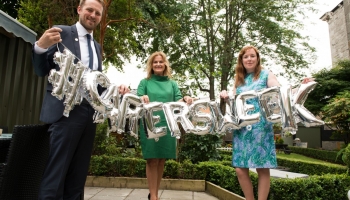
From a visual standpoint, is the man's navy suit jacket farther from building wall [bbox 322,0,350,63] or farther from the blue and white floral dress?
building wall [bbox 322,0,350,63]

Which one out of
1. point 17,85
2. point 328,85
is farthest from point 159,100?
point 328,85

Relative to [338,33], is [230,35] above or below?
below

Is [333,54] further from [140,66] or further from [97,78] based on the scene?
[97,78]

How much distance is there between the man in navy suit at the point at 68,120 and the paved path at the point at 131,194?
194 centimetres

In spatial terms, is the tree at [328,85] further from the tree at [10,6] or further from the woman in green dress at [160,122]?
the woman in green dress at [160,122]

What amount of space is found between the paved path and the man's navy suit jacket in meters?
2.18

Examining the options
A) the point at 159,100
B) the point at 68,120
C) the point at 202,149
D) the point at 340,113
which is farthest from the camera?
the point at 340,113

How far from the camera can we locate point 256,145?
204 cm

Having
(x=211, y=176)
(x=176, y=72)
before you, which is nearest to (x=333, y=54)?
(x=176, y=72)

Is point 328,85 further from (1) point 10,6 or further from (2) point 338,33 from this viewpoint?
(1) point 10,6

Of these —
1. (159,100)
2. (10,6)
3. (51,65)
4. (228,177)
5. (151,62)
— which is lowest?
(228,177)

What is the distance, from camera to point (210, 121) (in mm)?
1968

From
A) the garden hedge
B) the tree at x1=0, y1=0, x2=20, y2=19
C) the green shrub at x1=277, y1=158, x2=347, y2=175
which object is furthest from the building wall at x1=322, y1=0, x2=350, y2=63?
the tree at x1=0, y1=0, x2=20, y2=19

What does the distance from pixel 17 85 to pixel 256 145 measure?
325 cm
